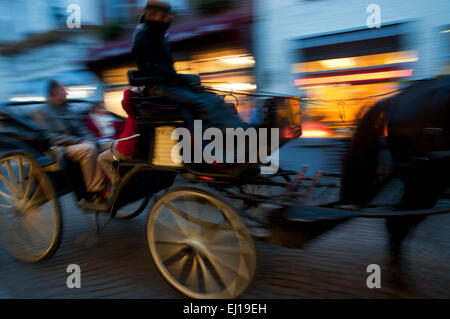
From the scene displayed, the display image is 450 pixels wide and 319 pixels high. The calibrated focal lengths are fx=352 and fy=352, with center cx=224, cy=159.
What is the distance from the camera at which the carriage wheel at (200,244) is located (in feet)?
6.54

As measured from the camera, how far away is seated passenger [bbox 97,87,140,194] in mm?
2502

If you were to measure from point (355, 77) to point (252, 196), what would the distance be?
16.6 ft

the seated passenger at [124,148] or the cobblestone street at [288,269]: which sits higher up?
the seated passenger at [124,148]

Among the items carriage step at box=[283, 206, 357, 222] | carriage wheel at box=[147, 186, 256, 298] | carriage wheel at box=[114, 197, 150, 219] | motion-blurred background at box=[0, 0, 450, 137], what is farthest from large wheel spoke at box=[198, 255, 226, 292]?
carriage wheel at box=[114, 197, 150, 219]

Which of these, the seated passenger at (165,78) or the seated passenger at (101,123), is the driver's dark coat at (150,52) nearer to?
the seated passenger at (165,78)

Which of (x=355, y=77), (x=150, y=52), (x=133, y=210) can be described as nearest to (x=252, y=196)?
(x=150, y=52)

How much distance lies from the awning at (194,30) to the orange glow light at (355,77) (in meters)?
1.79

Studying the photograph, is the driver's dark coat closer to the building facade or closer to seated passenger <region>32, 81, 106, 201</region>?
seated passenger <region>32, 81, 106, 201</region>

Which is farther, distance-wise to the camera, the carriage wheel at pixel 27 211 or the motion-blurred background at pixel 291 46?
the motion-blurred background at pixel 291 46

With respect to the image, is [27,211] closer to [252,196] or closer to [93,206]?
[93,206]

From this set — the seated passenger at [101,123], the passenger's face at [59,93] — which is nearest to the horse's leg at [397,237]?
the seated passenger at [101,123]

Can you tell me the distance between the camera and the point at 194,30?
7941 mm

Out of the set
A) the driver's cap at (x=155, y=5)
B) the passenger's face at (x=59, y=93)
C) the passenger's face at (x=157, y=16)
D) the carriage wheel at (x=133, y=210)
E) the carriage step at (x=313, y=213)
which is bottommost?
the carriage wheel at (x=133, y=210)

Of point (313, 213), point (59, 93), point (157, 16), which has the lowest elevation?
point (313, 213)
